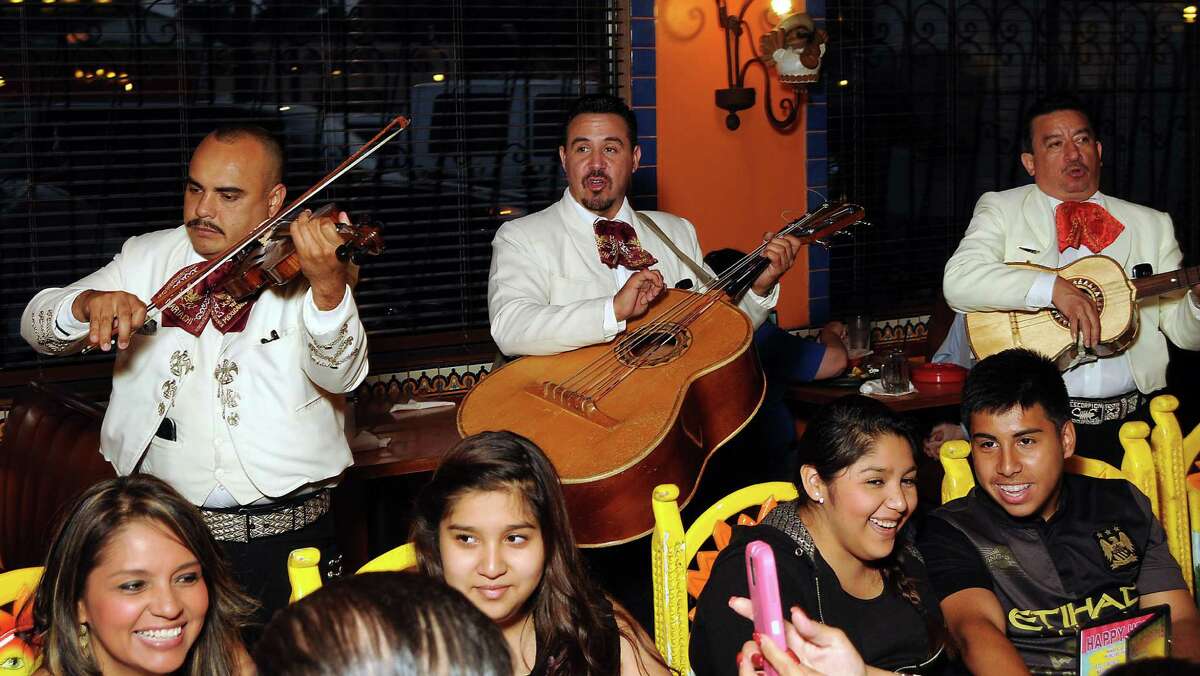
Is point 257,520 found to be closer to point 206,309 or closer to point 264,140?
point 206,309

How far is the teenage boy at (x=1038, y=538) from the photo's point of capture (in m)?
2.40

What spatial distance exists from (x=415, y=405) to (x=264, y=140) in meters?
1.65

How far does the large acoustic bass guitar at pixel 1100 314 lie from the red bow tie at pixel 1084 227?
0.10m

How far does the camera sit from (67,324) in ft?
7.89

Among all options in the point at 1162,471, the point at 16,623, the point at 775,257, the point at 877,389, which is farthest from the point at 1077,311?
the point at 16,623

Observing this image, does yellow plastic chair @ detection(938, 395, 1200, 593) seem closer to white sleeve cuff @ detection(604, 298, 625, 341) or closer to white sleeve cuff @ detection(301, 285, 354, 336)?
white sleeve cuff @ detection(604, 298, 625, 341)

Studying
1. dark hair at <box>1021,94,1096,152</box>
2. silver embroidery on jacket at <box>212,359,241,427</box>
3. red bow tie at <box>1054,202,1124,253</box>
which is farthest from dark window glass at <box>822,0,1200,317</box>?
silver embroidery on jacket at <box>212,359,241,427</box>

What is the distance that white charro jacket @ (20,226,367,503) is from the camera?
2.48 metres

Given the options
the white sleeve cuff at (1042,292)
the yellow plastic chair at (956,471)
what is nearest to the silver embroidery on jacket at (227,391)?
the yellow plastic chair at (956,471)

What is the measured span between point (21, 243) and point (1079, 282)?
305 cm

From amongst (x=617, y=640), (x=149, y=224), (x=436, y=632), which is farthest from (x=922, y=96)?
(x=436, y=632)

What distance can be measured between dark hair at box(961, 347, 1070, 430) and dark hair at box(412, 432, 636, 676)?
3.07ft

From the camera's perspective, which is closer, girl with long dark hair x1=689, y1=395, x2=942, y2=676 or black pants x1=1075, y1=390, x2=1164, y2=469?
girl with long dark hair x1=689, y1=395, x2=942, y2=676

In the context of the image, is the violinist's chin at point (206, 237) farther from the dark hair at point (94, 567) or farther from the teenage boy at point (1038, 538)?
the teenage boy at point (1038, 538)
